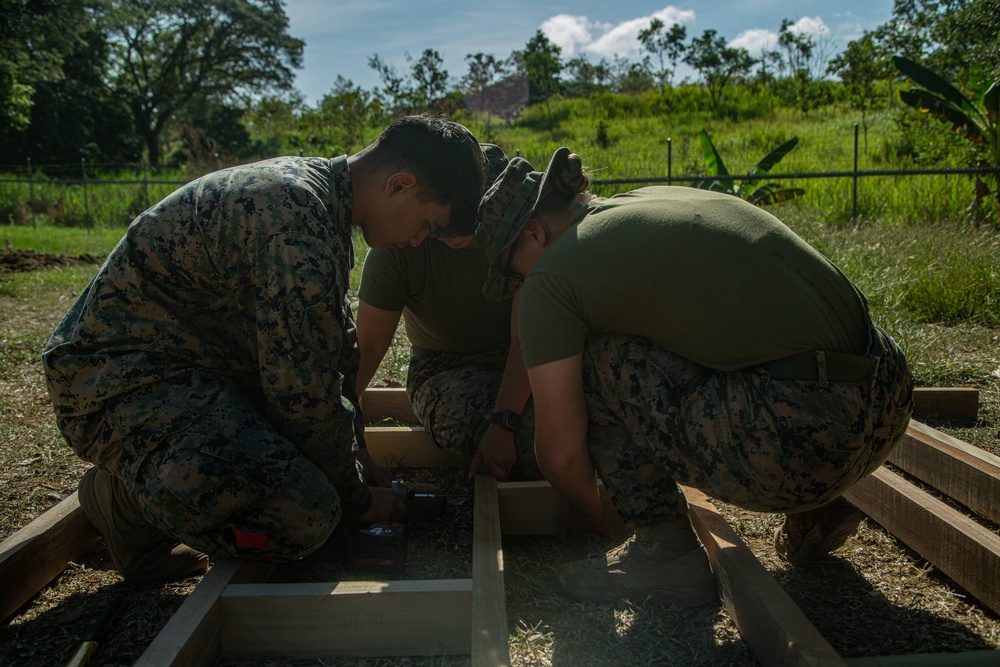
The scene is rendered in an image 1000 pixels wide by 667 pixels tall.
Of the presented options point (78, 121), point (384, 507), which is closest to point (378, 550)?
point (384, 507)

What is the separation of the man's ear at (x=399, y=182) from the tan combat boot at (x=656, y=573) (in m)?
1.22

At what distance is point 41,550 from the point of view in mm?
2209

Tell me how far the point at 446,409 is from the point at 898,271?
156 inches

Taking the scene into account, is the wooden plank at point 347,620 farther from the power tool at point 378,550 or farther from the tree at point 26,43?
the tree at point 26,43

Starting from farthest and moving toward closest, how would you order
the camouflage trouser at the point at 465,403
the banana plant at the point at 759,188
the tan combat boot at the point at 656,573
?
the banana plant at the point at 759,188 → the camouflage trouser at the point at 465,403 → the tan combat boot at the point at 656,573

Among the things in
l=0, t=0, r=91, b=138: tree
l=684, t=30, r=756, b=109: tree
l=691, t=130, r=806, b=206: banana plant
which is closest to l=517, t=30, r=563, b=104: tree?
l=684, t=30, r=756, b=109: tree

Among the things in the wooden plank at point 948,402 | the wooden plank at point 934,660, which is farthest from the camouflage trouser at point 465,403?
the wooden plank at point 948,402

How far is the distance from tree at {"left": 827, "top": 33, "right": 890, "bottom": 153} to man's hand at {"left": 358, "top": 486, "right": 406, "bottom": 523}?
54.4 feet

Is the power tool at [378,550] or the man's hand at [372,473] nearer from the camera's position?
the power tool at [378,550]

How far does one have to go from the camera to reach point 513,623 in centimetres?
204

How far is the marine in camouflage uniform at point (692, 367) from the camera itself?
6.02 ft

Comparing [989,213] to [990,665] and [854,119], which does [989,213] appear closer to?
[990,665]

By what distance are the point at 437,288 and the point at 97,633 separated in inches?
62.6

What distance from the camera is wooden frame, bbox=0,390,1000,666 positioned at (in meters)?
1.70
